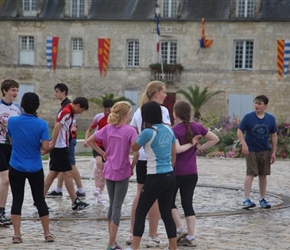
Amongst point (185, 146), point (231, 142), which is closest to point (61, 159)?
point (185, 146)

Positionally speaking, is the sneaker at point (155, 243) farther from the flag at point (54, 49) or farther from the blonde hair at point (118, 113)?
the flag at point (54, 49)

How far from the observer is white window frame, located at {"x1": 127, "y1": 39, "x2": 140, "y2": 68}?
4684cm

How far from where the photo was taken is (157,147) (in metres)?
9.95

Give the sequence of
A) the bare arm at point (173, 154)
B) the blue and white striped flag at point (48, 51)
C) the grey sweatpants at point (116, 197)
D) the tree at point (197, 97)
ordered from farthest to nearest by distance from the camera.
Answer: the blue and white striped flag at point (48, 51), the tree at point (197, 97), the grey sweatpants at point (116, 197), the bare arm at point (173, 154)

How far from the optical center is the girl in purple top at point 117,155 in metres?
10.5

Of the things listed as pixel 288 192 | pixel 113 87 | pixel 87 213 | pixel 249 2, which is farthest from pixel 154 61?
pixel 87 213

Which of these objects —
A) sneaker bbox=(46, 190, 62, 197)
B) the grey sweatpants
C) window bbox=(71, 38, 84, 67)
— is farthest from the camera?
window bbox=(71, 38, 84, 67)

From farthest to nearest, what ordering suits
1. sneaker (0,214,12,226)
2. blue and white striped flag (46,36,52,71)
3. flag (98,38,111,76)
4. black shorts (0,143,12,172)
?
blue and white striped flag (46,36,52,71) → flag (98,38,111,76) → black shorts (0,143,12,172) → sneaker (0,214,12,226)

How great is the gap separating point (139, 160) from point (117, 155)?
400 mm

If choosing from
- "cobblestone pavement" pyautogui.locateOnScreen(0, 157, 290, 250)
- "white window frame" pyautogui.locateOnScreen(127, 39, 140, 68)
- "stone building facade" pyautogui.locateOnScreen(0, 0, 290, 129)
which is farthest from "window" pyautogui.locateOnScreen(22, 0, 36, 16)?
"cobblestone pavement" pyautogui.locateOnScreen(0, 157, 290, 250)

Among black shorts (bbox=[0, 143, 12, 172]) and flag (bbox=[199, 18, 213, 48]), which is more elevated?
flag (bbox=[199, 18, 213, 48])

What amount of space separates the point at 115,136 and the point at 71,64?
37659 millimetres

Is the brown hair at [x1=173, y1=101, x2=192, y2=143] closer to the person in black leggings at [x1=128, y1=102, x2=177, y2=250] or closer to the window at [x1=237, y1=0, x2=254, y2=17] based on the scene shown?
the person in black leggings at [x1=128, y1=102, x2=177, y2=250]

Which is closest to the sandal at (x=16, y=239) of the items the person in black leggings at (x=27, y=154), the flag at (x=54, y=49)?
the person in black leggings at (x=27, y=154)
